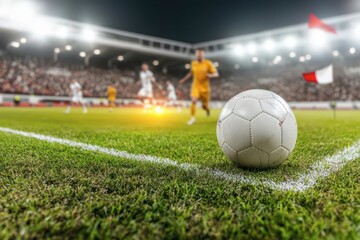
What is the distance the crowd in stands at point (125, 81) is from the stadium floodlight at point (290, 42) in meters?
5.21

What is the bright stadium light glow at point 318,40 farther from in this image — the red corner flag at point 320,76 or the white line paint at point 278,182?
the white line paint at point 278,182

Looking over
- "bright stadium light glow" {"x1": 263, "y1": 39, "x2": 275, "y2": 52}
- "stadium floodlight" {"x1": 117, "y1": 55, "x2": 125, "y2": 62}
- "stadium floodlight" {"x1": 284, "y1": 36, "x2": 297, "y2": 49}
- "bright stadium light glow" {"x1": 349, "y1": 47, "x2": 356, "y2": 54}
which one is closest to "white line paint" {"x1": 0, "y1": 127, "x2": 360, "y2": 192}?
"stadium floodlight" {"x1": 284, "y1": 36, "x2": 297, "y2": 49}

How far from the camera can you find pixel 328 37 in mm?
28875

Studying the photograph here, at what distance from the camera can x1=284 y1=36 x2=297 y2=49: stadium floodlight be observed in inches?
1249

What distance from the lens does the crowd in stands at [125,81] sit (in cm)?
2817

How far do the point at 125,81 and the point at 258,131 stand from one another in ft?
118

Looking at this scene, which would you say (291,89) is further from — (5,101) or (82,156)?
(82,156)

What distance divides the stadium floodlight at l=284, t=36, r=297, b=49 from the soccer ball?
32568mm

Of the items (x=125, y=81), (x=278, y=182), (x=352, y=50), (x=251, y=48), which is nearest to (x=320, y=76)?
(x=278, y=182)

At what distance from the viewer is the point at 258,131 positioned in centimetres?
210

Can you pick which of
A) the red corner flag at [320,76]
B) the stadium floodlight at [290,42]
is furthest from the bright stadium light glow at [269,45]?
the red corner flag at [320,76]

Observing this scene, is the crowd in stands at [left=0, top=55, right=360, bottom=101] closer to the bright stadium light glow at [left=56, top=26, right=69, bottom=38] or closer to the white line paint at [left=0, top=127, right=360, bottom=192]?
the bright stadium light glow at [left=56, top=26, right=69, bottom=38]

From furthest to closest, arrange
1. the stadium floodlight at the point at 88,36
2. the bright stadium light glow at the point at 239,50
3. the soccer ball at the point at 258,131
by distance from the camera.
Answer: the bright stadium light glow at the point at 239,50 → the stadium floodlight at the point at 88,36 → the soccer ball at the point at 258,131

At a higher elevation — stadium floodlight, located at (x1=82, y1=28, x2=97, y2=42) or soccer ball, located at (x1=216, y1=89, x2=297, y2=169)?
stadium floodlight, located at (x1=82, y1=28, x2=97, y2=42)
